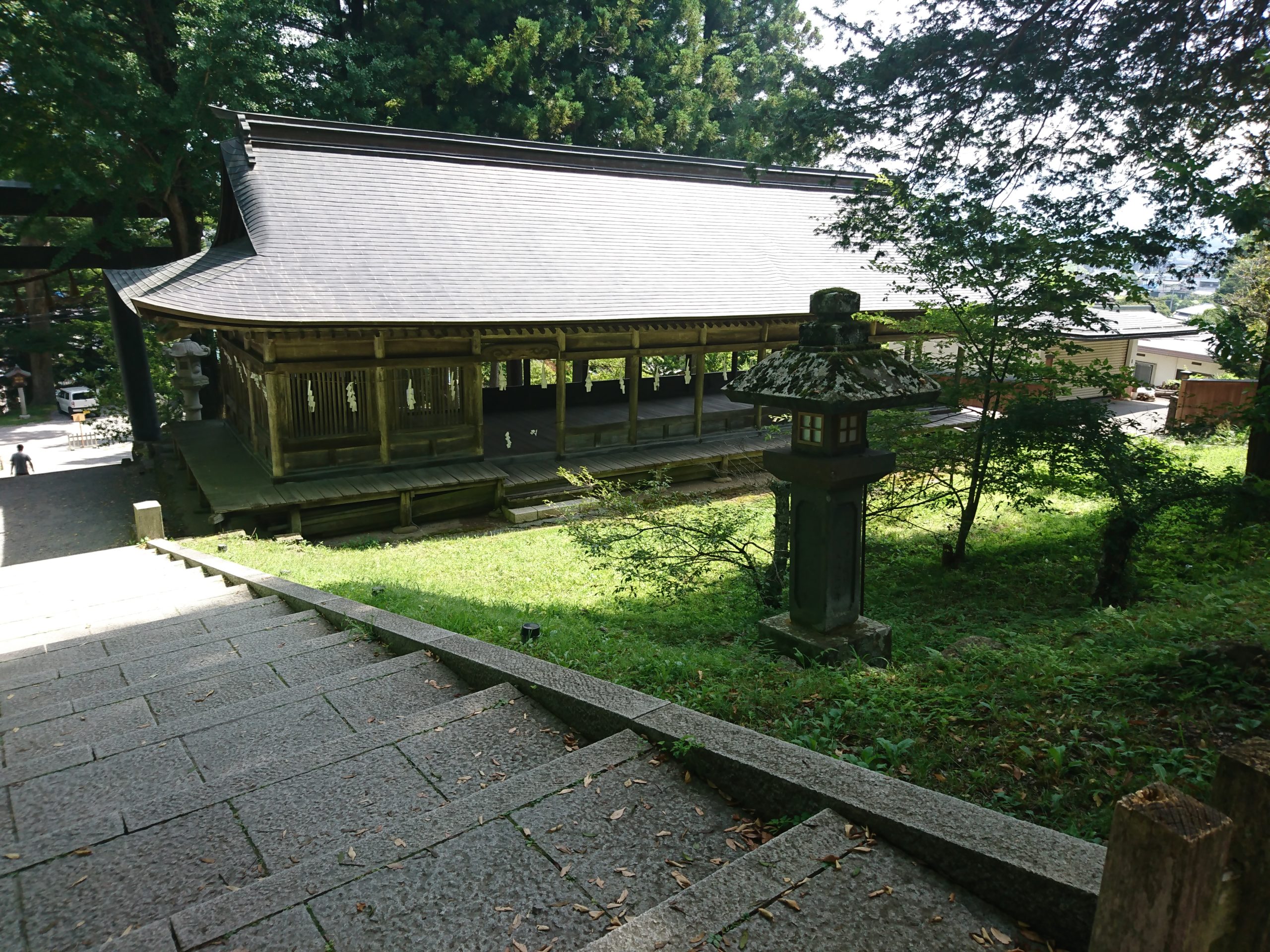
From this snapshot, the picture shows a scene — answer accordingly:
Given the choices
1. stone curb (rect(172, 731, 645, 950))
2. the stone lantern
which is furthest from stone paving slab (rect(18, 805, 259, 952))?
the stone lantern

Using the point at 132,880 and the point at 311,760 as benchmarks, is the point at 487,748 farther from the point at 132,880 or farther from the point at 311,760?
the point at 132,880

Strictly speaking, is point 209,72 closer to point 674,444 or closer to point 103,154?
point 103,154

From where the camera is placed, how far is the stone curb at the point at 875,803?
6.48 ft

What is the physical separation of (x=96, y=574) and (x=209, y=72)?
11.7 m

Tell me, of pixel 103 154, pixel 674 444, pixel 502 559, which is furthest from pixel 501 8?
pixel 502 559

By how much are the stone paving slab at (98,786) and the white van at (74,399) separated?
3222cm

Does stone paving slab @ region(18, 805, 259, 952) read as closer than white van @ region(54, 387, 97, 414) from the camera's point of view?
Yes

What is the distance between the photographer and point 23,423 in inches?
1154

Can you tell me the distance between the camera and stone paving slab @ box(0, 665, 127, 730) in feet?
13.9

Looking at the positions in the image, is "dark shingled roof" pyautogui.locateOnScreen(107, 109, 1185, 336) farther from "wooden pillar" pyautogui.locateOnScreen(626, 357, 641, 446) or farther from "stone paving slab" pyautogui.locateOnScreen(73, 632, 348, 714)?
"stone paving slab" pyautogui.locateOnScreen(73, 632, 348, 714)

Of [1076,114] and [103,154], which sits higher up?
[103,154]

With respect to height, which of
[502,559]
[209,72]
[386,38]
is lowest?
[502,559]

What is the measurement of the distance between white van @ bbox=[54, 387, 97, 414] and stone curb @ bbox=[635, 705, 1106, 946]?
34138 mm

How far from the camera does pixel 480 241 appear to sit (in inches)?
546
